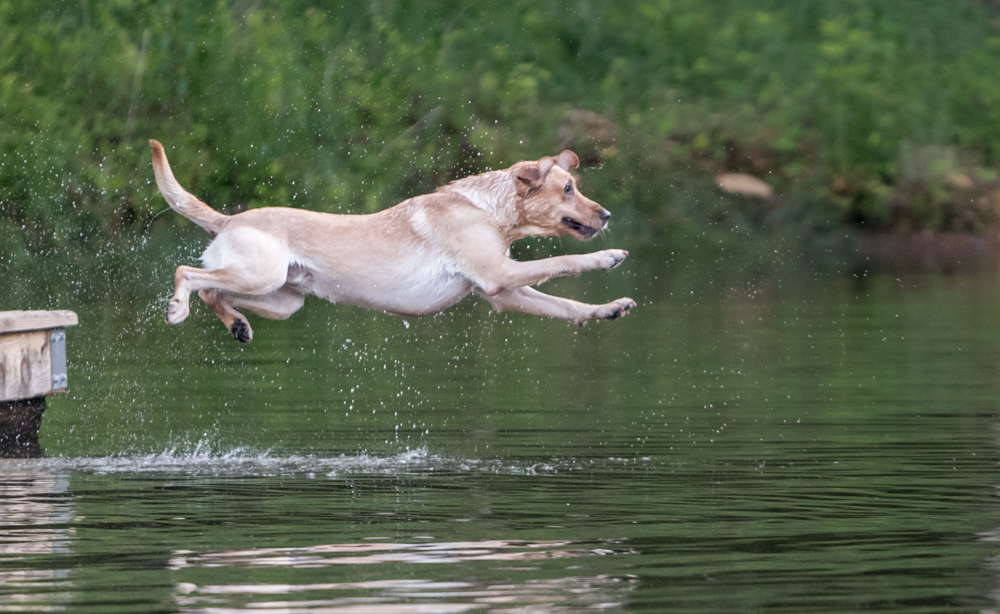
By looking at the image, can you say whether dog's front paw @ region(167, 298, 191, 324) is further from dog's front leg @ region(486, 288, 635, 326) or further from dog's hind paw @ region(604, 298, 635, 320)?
dog's hind paw @ region(604, 298, 635, 320)

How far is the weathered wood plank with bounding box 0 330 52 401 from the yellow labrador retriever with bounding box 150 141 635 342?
5.13ft

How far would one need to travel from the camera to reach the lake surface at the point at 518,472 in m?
6.77

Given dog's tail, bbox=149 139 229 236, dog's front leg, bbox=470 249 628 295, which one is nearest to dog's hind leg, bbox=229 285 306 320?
dog's tail, bbox=149 139 229 236

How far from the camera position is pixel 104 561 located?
23.9 feet

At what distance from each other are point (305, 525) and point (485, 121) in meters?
23.5

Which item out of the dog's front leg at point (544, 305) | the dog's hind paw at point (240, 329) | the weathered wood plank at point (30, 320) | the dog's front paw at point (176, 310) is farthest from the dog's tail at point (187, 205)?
the dog's front leg at point (544, 305)

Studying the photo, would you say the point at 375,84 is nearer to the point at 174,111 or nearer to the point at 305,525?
the point at 174,111

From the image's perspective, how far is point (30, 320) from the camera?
1083 centimetres

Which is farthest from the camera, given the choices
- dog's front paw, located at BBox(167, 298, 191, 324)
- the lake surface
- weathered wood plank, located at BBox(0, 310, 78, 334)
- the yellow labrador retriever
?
weathered wood plank, located at BBox(0, 310, 78, 334)

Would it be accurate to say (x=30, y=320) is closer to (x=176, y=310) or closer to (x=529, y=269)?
(x=176, y=310)

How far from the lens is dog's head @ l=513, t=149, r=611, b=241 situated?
9805mm

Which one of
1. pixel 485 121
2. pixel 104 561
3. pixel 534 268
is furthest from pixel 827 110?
pixel 104 561

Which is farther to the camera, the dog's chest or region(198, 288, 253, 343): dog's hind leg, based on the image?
the dog's chest

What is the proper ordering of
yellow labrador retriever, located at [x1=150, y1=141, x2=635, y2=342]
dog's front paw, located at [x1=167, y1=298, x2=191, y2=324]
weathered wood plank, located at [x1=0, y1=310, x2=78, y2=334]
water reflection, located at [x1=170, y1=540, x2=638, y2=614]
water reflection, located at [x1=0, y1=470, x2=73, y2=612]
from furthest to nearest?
weathered wood plank, located at [x1=0, y1=310, x2=78, y2=334]
yellow labrador retriever, located at [x1=150, y1=141, x2=635, y2=342]
dog's front paw, located at [x1=167, y1=298, x2=191, y2=324]
water reflection, located at [x1=0, y1=470, x2=73, y2=612]
water reflection, located at [x1=170, y1=540, x2=638, y2=614]
